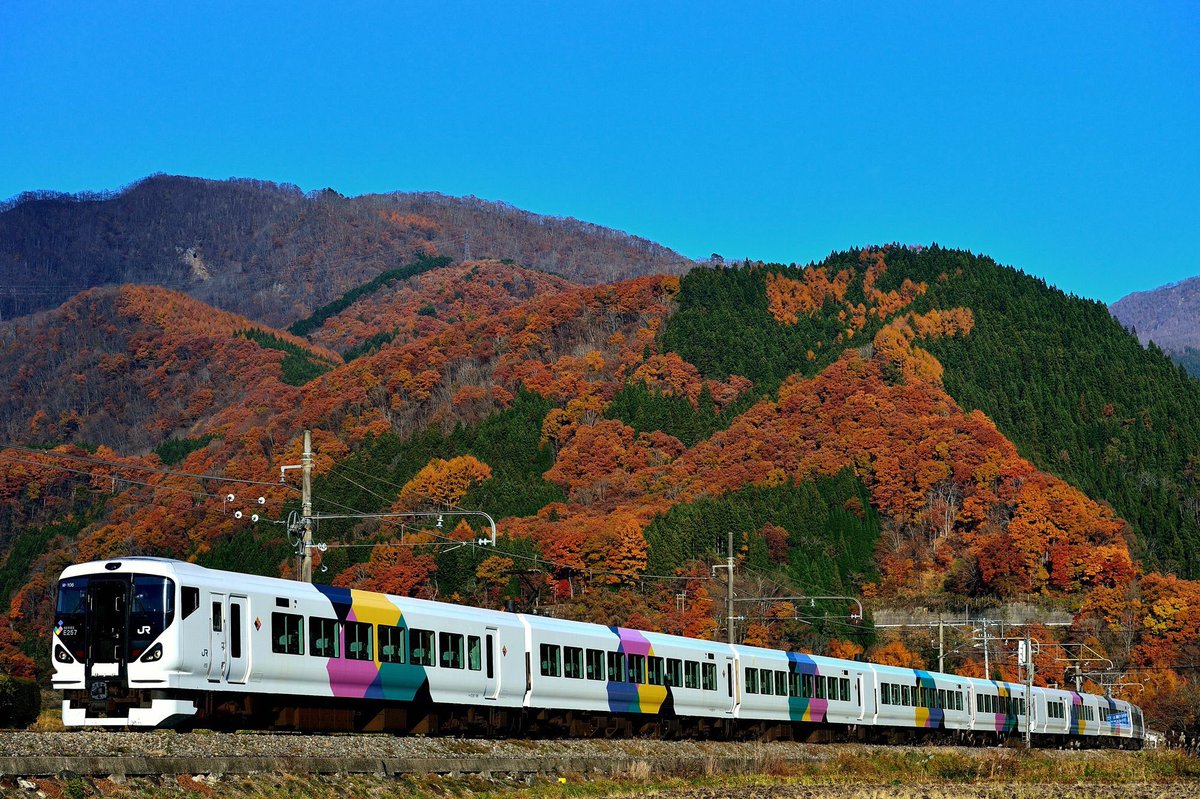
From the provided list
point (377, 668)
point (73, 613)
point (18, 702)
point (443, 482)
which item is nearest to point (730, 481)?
point (443, 482)

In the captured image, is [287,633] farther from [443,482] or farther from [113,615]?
[443,482]

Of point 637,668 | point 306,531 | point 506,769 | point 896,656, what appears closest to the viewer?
point 506,769

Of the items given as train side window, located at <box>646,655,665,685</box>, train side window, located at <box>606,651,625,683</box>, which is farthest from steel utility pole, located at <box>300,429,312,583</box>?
train side window, located at <box>646,655,665,685</box>

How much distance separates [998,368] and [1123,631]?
246ft

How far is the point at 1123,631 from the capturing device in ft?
362

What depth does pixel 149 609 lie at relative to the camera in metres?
25.4

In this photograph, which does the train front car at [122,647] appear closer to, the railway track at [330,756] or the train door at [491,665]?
the railway track at [330,756]

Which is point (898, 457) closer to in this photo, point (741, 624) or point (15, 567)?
point (741, 624)

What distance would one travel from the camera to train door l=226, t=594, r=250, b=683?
26.3 metres

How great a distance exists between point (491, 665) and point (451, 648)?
1.45 metres

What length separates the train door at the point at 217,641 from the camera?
25.8 meters

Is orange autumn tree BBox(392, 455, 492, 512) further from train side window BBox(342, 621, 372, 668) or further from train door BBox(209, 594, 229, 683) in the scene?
train door BBox(209, 594, 229, 683)

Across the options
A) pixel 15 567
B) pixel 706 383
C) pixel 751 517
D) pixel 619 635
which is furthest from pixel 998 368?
pixel 619 635

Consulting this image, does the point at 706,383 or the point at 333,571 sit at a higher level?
the point at 706,383
